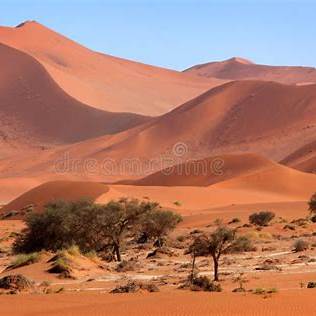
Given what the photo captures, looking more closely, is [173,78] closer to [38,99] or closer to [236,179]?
[38,99]

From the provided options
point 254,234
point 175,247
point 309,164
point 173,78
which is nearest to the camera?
point 175,247

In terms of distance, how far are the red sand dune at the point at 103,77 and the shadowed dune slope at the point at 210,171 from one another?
52.6 metres

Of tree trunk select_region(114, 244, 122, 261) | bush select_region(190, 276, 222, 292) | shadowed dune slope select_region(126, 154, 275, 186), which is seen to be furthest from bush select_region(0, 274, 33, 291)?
shadowed dune slope select_region(126, 154, 275, 186)

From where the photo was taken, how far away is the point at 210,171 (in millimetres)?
66625

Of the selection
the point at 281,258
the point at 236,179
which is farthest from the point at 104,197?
the point at 281,258

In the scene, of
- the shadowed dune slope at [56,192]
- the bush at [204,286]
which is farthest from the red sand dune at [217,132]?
the bush at [204,286]

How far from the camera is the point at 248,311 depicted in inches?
466

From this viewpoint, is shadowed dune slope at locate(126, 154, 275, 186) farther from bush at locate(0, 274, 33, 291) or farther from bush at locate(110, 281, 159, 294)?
bush at locate(110, 281, 159, 294)

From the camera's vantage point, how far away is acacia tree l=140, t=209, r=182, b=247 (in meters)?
30.0

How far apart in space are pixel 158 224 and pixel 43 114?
8511 cm

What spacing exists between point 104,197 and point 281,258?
84.6 feet

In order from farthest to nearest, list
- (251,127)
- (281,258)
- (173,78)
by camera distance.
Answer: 1. (173,78)
2. (251,127)
3. (281,258)

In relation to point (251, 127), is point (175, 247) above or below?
below

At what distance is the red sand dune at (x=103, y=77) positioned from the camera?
126 m
